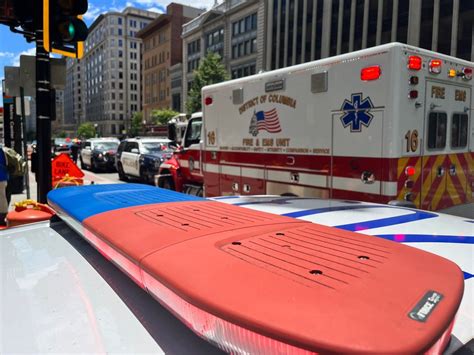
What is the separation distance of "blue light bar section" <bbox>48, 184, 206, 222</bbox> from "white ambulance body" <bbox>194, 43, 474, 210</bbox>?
318 cm

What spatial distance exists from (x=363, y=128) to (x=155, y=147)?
42.3ft

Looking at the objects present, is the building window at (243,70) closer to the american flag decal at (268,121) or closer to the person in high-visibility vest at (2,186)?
the american flag decal at (268,121)

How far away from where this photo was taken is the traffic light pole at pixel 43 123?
5602 millimetres

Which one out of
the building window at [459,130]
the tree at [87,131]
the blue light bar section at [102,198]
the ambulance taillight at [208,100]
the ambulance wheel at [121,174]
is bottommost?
the ambulance wheel at [121,174]

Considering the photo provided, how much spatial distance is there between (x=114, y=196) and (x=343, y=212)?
1640 mm

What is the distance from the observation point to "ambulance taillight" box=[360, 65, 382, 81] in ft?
16.4

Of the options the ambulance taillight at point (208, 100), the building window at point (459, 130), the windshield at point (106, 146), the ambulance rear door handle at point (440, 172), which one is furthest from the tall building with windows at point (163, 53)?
the ambulance rear door handle at point (440, 172)

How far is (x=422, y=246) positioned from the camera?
6.76ft

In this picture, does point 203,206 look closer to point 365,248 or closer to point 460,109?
point 365,248

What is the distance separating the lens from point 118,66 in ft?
393

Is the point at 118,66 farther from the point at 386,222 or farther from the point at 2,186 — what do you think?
the point at 386,222

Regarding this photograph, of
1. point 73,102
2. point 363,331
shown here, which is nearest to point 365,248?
point 363,331

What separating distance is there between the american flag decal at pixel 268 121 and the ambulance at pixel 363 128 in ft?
0.06

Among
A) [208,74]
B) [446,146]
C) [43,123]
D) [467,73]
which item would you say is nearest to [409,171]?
[446,146]
